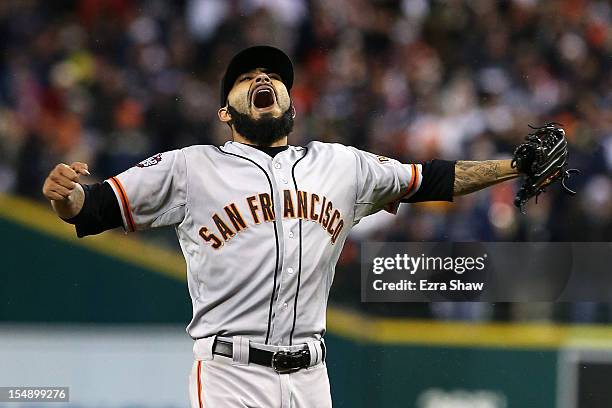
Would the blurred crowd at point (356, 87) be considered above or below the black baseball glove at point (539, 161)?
above

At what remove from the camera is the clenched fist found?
2816 millimetres

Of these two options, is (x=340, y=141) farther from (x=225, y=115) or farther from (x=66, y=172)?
(x=66, y=172)

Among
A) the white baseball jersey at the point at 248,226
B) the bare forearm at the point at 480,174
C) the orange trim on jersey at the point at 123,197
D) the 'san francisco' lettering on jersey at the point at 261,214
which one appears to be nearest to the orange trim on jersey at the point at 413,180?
the bare forearm at the point at 480,174

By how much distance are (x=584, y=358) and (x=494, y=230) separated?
65 cm

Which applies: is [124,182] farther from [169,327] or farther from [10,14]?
[10,14]

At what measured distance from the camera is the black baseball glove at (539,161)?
3.23 meters

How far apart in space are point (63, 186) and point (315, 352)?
0.88m

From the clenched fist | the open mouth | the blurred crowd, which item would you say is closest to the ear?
the open mouth

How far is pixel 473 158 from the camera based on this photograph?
4.38 metres

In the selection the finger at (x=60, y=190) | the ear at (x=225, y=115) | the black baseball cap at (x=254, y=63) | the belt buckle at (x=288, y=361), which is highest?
the black baseball cap at (x=254, y=63)

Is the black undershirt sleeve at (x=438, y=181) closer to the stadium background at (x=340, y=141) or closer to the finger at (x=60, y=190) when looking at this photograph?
the stadium background at (x=340, y=141)

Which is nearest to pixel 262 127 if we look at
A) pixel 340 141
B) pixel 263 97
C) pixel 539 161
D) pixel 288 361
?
pixel 263 97

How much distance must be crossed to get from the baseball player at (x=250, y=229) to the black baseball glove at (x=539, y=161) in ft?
1.73

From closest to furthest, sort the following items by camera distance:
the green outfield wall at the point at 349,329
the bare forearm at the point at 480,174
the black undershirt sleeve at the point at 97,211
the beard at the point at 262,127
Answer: the black undershirt sleeve at the point at 97,211
the beard at the point at 262,127
the bare forearm at the point at 480,174
the green outfield wall at the point at 349,329
